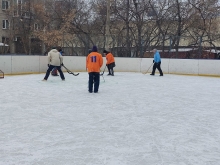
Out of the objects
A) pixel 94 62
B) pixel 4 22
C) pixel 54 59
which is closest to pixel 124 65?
pixel 54 59

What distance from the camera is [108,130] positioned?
4262 millimetres

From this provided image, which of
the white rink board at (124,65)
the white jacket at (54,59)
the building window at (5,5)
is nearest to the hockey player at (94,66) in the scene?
the white jacket at (54,59)

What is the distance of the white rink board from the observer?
13641 millimetres

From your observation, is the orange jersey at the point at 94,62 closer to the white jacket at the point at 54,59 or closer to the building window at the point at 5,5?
the white jacket at the point at 54,59

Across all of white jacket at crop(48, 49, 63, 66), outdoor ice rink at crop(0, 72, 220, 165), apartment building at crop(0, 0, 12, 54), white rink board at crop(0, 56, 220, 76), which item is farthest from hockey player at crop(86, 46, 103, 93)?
apartment building at crop(0, 0, 12, 54)

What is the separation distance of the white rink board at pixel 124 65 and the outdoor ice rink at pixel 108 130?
22.1 feet

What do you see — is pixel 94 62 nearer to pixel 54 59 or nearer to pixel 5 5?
pixel 54 59

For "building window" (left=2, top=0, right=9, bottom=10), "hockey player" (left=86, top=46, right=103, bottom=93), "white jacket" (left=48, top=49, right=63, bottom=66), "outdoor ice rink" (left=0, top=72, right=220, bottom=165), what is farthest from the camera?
"building window" (left=2, top=0, right=9, bottom=10)

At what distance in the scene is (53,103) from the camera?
639 centimetres

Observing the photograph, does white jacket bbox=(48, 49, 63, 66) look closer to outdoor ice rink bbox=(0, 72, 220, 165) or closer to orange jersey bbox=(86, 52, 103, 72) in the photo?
orange jersey bbox=(86, 52, 103, 72)

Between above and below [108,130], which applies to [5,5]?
above

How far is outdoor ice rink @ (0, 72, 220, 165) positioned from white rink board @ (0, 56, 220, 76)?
22.1 feet

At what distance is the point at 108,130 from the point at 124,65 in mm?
13218

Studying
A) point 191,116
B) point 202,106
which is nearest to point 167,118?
point 191,116
